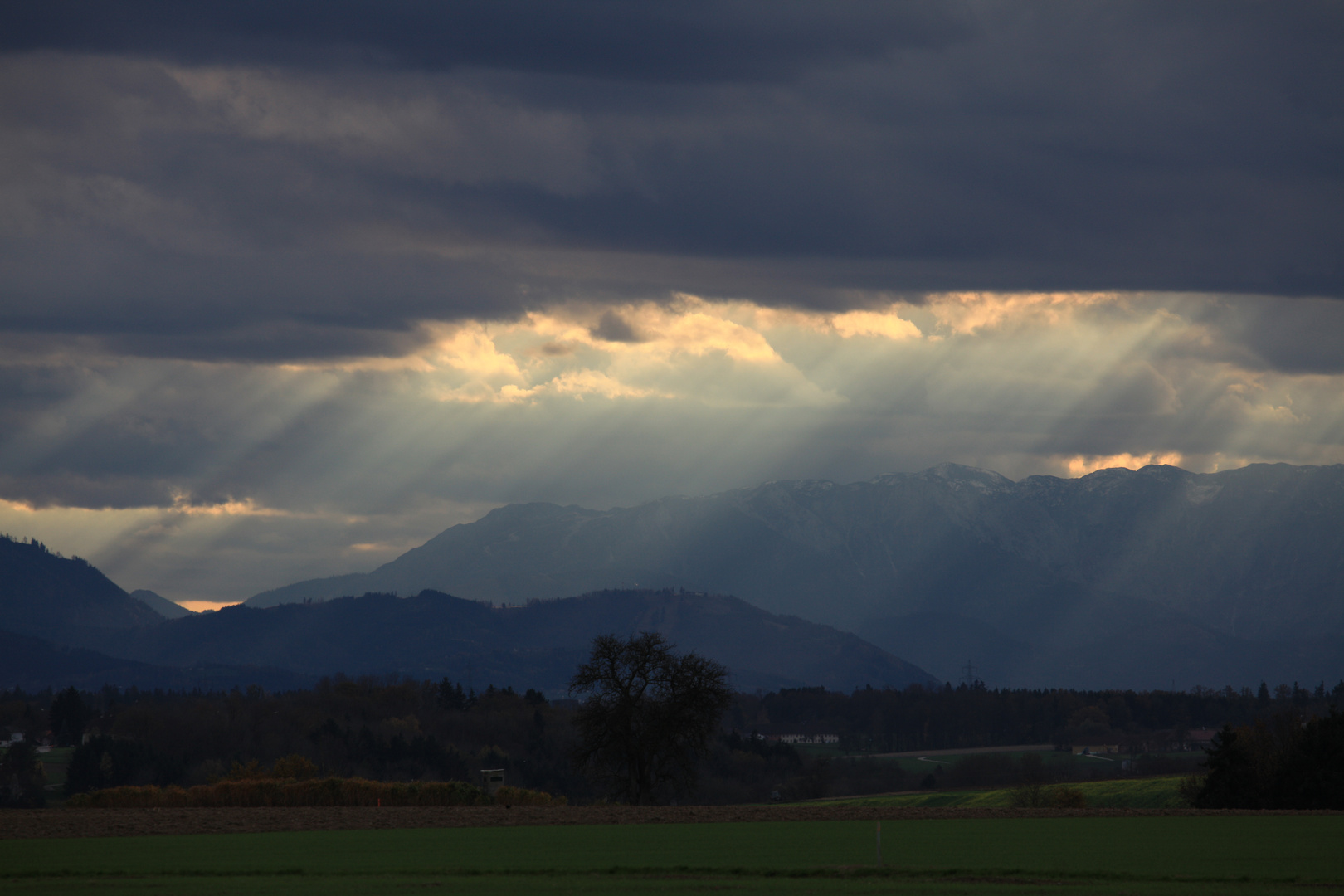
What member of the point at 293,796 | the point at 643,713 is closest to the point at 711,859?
the point at 293,796

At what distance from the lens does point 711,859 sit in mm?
56625

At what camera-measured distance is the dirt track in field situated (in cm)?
7100

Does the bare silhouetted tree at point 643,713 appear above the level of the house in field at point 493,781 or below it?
above

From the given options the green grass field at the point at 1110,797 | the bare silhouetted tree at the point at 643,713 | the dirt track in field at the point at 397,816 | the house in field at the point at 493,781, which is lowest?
the green grass field at the point at 1110,797

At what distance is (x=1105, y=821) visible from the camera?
75.3 metres

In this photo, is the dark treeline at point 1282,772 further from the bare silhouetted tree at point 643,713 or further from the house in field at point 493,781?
the house in field at point 493,781

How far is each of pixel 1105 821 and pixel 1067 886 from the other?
3004 cm

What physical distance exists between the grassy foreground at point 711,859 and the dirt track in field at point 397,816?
330cm

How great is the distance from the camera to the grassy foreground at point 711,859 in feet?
158

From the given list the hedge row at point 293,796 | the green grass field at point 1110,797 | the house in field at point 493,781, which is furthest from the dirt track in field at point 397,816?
the green grass field at point 1110,797

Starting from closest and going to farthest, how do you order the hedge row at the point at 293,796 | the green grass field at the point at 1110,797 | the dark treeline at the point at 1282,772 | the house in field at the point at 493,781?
the hedge row at the point at 293,796 < the dark treeline at the point at 1282,772 < the house in field at the point at 493,781 < the green grass field at the point at 1110,797

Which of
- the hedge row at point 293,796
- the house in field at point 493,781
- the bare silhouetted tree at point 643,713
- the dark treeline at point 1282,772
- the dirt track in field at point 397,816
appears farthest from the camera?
the bare silhouetted tree at point 643,713

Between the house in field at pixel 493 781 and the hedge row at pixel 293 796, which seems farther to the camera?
the house in field at pixel 493 781

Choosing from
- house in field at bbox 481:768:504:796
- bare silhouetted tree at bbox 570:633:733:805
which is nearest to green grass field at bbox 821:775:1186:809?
bare silhouetted tree at bbox 570:633:733:805
